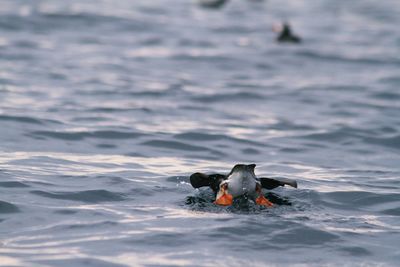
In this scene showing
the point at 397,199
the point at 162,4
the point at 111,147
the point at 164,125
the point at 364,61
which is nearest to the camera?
the point at 397,199

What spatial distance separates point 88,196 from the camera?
9281mm

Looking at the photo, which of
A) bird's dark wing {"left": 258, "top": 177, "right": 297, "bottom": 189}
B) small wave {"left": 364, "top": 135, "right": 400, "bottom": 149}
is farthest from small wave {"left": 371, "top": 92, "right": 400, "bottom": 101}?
bird's dark wing {"left": 258, "top": 177, "right": 297, "bottom": 189}

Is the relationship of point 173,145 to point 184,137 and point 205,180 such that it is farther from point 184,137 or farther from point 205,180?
point 205,180

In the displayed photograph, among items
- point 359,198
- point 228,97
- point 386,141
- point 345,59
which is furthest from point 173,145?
point 345,59

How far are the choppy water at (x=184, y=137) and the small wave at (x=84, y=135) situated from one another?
0.16 feet

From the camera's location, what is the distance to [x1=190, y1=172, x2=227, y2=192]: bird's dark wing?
30.0 ft

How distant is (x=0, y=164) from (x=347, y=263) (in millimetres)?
5029

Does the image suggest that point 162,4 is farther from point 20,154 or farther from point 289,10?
point 20,154

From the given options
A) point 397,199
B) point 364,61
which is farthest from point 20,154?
point 364,61

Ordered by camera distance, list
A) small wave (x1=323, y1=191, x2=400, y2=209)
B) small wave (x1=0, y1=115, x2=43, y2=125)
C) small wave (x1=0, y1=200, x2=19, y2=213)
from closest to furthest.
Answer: small wave (x1=0, y1=200, x2=19, y2=213) < small wave (x1=323, y1=191, x2=400, y2=209) < small wave (x1=0, y1=115, x2=43, y2=125)

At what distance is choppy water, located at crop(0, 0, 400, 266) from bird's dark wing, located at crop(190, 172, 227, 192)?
204 millimetres

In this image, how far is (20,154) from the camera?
37.0ft

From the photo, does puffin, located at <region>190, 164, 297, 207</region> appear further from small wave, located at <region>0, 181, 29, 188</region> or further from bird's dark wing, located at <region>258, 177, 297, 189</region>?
small wave, located at <region>0, 181, 29, 188</region>

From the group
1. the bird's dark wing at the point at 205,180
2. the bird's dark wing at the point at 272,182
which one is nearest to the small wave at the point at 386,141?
the bird's dark wing at the point at 272,182
